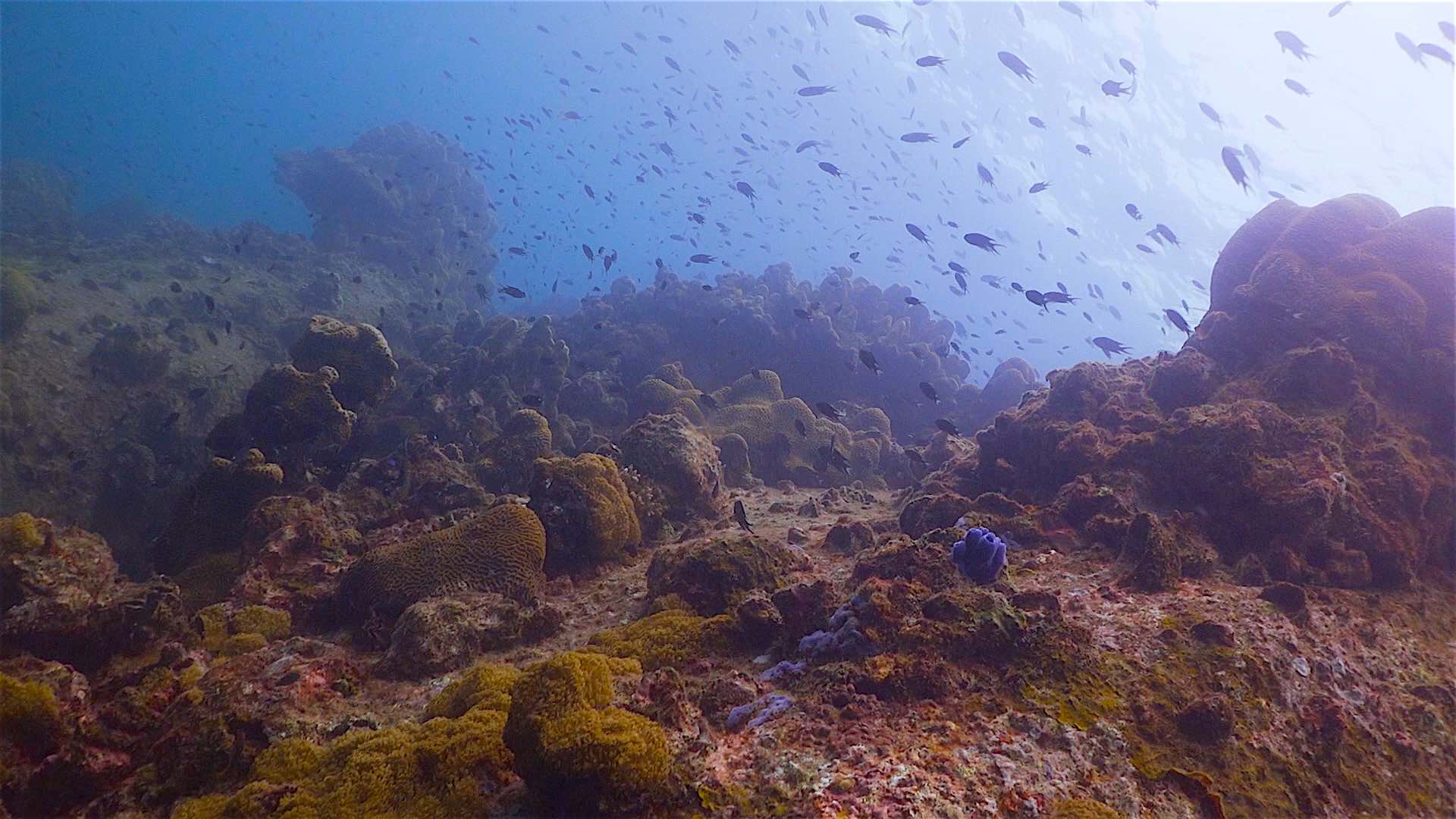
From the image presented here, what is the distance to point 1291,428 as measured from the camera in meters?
6.39

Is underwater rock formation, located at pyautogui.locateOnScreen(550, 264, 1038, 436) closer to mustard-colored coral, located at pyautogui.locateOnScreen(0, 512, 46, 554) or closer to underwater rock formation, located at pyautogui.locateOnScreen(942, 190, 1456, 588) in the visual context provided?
underwater rock formation, located at pyautogui.locateOnScreen(942, 190, 1456, 588)

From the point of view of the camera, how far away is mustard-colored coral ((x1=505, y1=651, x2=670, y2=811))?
2.87m

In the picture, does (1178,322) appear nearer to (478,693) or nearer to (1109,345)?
(1109,345)

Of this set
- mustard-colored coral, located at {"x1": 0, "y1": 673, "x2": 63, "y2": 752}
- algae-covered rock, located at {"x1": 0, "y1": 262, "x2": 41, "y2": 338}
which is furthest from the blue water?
mustard-colored coral, located at {"x1": 0, "y1": 673, "x2": 63, "y2": 752}

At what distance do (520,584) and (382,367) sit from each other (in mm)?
5654

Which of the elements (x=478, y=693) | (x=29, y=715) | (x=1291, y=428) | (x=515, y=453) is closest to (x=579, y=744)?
(x=478, y=693)

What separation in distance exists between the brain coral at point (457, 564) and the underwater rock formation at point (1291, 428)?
611 centimetres

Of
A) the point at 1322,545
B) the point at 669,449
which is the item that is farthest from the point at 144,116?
the point at 1322,545

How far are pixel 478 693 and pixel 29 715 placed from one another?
237 centimetres

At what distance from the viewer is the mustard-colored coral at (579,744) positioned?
9.40 ft

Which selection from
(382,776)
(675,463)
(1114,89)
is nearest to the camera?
(382,776)

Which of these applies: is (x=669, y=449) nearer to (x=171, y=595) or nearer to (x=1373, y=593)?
(x=171, y=595)

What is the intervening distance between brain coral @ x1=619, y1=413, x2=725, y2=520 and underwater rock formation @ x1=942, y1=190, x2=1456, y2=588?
396cm

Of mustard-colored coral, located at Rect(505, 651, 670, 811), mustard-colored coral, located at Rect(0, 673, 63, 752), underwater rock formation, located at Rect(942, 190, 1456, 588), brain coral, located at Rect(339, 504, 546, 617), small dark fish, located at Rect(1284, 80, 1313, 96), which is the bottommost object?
underwater rock formation, located at Rect(942, 190, 1456, 588)
